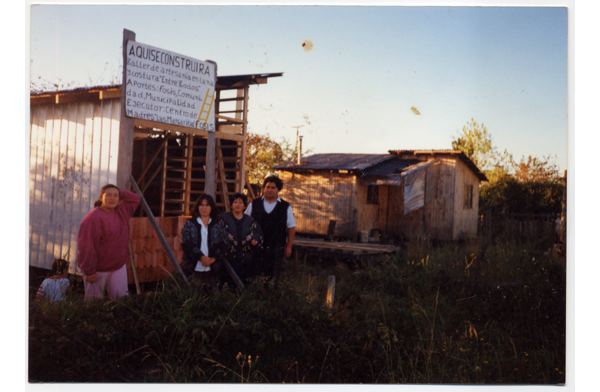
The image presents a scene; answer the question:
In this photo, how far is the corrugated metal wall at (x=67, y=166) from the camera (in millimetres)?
5180

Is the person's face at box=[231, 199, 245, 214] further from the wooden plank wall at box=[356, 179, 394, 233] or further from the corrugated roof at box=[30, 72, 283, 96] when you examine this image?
the wooden plank wall at box=[356, 179, 394, 233]

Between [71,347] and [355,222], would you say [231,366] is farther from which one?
[355,222]

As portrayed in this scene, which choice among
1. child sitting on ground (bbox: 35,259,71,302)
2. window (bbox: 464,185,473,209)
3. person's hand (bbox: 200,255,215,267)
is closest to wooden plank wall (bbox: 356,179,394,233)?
window (bbox: 464,185,473,209)

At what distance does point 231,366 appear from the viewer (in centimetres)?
409

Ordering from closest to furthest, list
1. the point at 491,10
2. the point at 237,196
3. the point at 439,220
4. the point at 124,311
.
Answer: the point at 124,311
the point at 491,10
the point at 237,196
the point at 439,220

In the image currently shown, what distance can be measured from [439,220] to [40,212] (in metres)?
14.2

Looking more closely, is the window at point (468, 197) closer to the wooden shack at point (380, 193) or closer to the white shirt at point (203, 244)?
the wooden shack at point (380, 193)

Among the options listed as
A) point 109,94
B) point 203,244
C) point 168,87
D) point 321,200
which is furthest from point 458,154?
point 109,94

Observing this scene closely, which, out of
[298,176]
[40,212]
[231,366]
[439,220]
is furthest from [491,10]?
[439,220]

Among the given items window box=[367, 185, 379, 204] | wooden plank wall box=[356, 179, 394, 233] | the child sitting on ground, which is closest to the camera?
the child sitting on ground

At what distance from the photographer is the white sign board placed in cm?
500

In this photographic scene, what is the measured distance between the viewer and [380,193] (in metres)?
16.0

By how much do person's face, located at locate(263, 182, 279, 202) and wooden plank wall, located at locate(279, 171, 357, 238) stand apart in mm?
7352

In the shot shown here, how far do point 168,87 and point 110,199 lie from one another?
160cm
